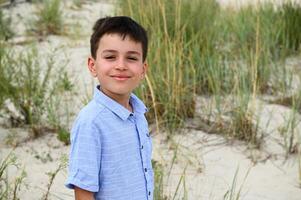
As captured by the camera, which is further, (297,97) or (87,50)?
(87,50)

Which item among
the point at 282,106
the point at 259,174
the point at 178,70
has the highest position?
the point at 178,70

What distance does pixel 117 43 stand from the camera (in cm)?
138

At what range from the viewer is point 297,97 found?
126 inches

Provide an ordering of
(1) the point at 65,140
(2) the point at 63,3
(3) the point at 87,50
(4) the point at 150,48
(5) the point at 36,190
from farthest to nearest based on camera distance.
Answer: (2) the point at 63,3, (3) the point at 87,50, (4) the point at 150,48, (1) the point at 65,140, (5) the point at 36,190

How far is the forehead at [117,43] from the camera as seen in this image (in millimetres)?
1382

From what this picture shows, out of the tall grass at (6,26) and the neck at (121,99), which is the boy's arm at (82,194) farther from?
the tall grass at (6,26)

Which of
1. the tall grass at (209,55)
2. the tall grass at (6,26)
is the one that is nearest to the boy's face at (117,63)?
the tall grass at (209,55)

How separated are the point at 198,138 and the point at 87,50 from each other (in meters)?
2.05

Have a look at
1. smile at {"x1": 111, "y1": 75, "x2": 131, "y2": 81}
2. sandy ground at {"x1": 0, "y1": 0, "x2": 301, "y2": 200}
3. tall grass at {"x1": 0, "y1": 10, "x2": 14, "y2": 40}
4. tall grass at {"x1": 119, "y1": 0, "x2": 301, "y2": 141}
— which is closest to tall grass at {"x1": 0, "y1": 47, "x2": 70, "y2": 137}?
sandy ground at {"x1": 0, "y1": 0, "x2": 301, "y2": 200}

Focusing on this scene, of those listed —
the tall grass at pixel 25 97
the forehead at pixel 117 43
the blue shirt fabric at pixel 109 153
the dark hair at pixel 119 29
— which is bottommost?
the tall grass at pixel 25 97

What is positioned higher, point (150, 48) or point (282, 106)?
point (150, 48)

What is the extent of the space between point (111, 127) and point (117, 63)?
0.19m

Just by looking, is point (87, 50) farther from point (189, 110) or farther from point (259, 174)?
point (259, 174)

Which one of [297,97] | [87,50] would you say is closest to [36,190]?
[297,97]
